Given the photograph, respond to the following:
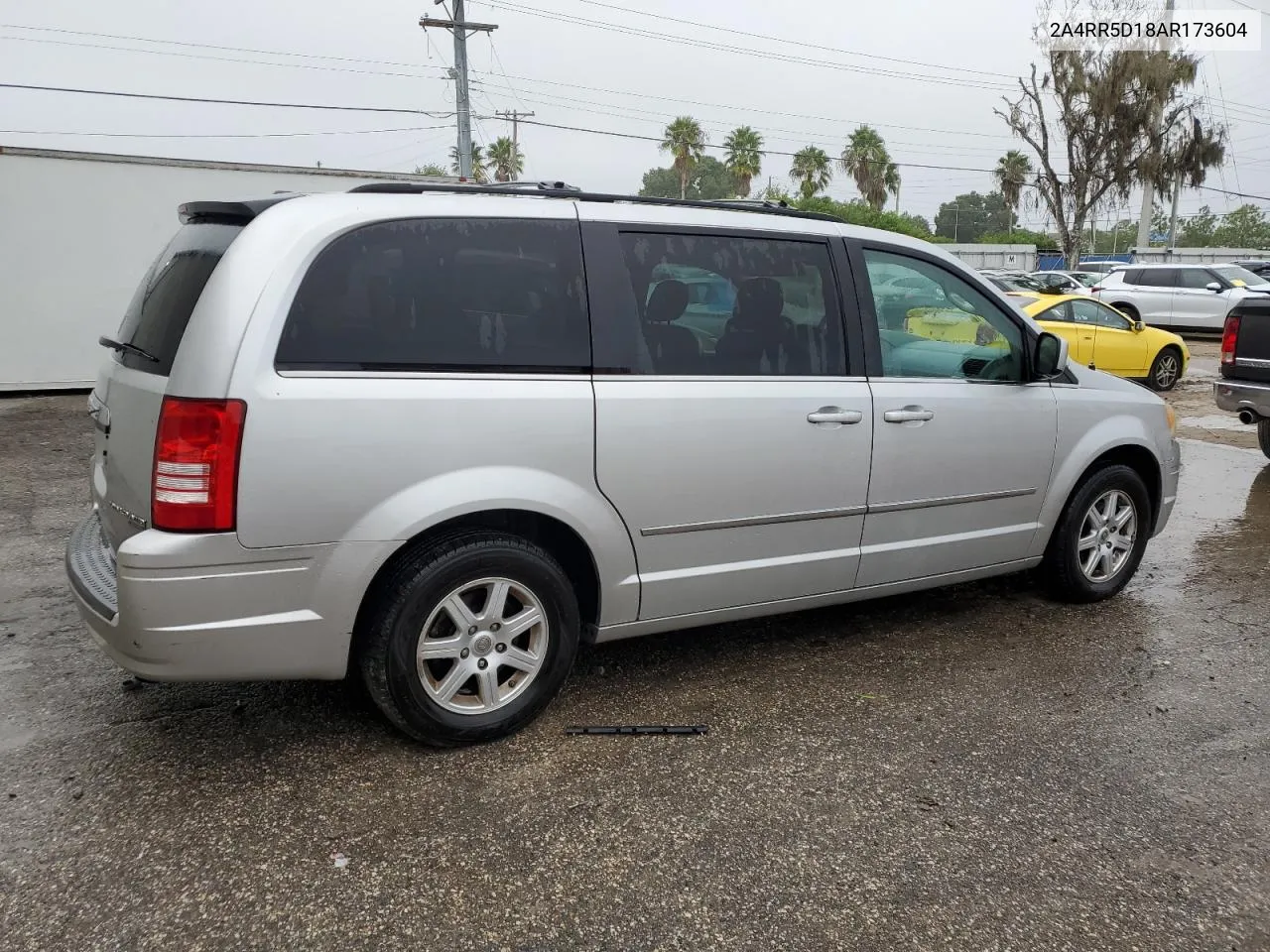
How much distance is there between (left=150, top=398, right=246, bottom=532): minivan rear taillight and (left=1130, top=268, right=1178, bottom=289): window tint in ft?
76.9

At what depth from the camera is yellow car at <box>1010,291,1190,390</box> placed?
13.7 metres

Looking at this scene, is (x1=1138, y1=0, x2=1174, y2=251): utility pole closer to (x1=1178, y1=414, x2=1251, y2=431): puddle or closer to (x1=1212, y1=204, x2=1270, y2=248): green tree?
(x1=1178, y1=414, x2=1251, y2=431): puddle

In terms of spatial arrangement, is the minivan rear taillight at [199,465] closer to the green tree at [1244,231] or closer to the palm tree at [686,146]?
the palm tree at [686,146]

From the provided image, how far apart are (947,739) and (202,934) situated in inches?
95.1

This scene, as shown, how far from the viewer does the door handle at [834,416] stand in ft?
12.3

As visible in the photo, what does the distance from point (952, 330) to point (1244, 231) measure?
9404 centimetres

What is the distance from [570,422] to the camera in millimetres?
3240

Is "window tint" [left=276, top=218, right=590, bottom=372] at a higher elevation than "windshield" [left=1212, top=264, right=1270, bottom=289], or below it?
below

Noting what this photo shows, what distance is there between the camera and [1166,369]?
45.8 feet

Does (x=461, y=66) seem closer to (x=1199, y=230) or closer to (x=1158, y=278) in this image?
(x=1158, y=278)

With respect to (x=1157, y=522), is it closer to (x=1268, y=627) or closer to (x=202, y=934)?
(x=1268, y=627)

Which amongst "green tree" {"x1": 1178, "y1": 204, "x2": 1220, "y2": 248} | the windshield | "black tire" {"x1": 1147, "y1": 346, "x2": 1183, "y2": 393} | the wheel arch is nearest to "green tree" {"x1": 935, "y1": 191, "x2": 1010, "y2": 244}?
"green tree" {"x1": 1178, "y1": 204, "x2": 1220, "y2": 248}

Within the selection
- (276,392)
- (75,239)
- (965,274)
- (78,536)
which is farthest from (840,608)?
(75,239)

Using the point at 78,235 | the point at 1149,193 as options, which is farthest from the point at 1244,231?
the point at 78,235
